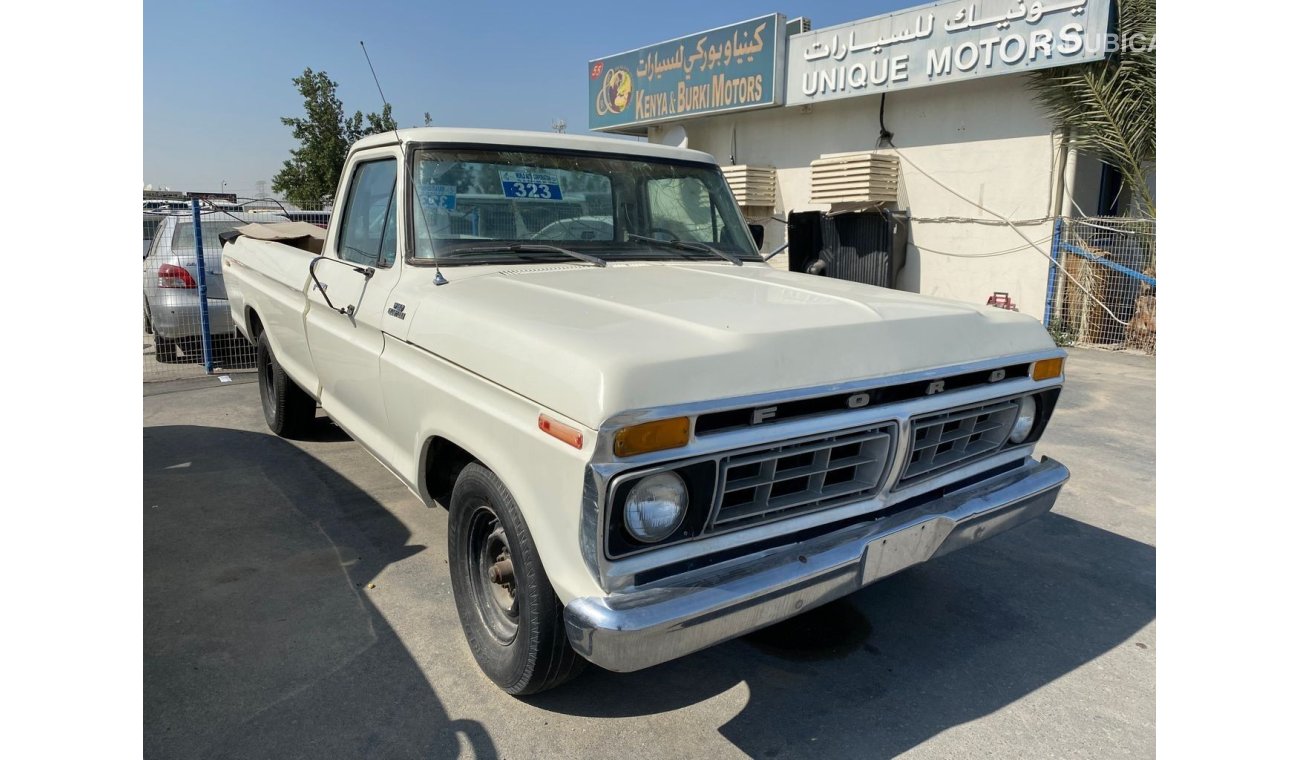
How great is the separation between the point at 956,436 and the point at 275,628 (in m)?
2.72

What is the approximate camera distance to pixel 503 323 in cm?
255

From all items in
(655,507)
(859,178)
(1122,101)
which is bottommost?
(655,507)

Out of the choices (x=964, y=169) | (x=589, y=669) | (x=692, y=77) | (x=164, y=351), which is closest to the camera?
(x=589, y=669)

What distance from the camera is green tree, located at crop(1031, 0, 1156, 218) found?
9.01m

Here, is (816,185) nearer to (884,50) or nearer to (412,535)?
(884,50)

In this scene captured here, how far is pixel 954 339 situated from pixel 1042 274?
873cm

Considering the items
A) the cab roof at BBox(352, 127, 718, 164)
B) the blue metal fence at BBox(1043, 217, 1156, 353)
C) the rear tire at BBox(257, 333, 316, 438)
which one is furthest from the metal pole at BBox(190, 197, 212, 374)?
the blue metal fence at BBox(1043, 217, 1156, 353)

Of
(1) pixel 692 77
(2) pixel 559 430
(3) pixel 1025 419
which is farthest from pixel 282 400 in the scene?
(1) pixel 692 77

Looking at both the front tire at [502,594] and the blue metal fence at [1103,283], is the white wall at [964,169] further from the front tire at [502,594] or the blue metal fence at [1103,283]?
the front tire at [502,594]

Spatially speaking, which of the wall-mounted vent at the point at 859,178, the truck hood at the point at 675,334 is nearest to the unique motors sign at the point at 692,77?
the wall-mounted vent at the point at 859,178

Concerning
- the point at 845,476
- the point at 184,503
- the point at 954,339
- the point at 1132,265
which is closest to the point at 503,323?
the point at 845,476

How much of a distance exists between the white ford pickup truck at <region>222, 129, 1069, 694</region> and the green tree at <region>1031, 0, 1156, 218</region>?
7539 millimetres

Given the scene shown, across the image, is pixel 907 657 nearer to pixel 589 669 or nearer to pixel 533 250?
pixel 589 669

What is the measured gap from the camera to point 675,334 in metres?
2.35
